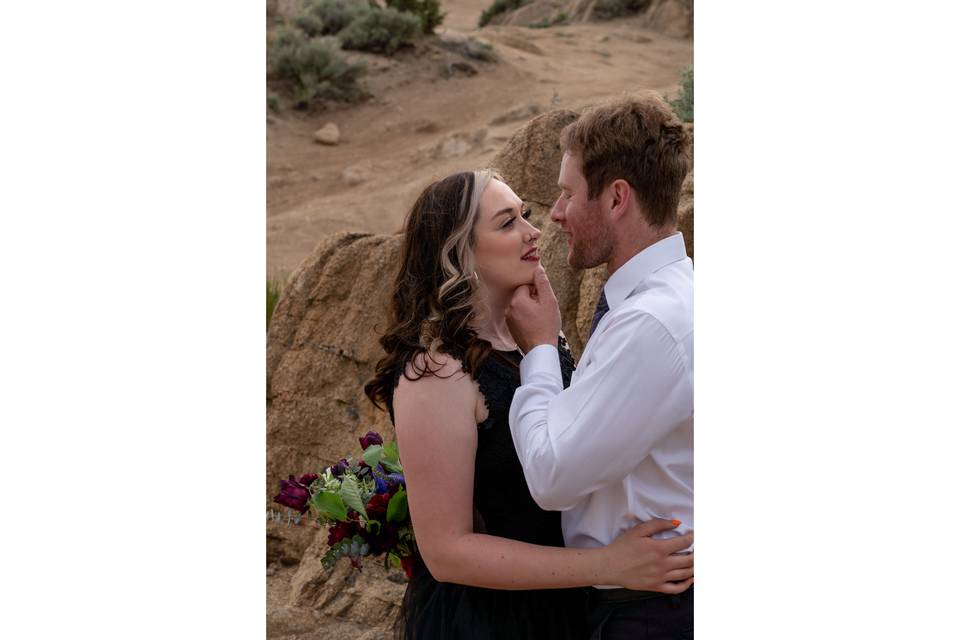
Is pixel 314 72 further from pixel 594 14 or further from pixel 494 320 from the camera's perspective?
pixel 494 320

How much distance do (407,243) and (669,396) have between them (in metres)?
0.70

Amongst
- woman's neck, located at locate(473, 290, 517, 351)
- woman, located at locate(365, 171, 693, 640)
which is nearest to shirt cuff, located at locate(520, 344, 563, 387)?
woman, located at locate(365, 171, 693, 640)

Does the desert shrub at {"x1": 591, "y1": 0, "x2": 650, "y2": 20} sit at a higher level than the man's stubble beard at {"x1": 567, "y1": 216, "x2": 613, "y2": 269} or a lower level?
lower

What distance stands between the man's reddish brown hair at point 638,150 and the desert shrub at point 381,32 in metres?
14.2

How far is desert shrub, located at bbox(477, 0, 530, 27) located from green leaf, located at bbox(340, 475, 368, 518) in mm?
19597

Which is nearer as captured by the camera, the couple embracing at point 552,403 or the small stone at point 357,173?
the couple embracing at point 552,403

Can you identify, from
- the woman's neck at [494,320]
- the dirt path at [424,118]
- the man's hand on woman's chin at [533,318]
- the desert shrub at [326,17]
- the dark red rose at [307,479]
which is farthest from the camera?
the desert shrub at [326,17]

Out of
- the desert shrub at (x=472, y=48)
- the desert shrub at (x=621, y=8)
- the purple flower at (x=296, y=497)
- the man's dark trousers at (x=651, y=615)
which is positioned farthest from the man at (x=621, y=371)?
the desert shrub at (x=621, y=8)

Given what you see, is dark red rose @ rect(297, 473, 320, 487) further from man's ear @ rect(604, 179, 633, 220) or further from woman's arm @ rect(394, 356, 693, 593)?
man's ear @ rect(604, 179, 633, 220)

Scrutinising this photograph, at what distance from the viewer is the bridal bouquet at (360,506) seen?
7.54 ft

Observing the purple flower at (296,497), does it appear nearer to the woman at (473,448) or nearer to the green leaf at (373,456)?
the green leaf at (373,456)

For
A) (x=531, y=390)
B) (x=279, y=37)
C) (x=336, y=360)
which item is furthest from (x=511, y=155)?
(x=279, y=37)

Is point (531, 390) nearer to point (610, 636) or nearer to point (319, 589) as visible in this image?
point (610, 636)

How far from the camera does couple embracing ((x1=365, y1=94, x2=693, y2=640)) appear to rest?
173 cm
